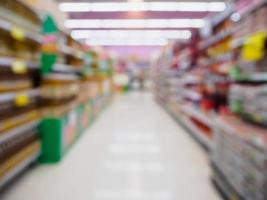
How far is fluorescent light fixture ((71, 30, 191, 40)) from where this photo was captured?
17438 millimetres

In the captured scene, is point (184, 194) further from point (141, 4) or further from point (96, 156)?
point (141, 4)

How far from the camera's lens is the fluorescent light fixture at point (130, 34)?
17.4m

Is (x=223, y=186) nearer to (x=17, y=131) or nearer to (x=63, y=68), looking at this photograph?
(x=17, y=131)

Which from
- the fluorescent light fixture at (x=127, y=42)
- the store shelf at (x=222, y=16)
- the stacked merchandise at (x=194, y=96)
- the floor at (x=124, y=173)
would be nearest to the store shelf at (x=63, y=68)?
the floor at (x=124, y=173)

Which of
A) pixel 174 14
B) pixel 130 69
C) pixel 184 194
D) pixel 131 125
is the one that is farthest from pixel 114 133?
pixel 130 69

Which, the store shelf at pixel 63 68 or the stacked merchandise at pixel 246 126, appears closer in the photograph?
the stacked merchandise at pixel 246 126

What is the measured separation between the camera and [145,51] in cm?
2273

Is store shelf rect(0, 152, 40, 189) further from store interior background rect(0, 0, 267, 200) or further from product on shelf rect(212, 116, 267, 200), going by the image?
product on shelf rect(212, 116, 267, 200)

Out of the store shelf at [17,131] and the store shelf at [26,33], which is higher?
the store shelf at [26,33]

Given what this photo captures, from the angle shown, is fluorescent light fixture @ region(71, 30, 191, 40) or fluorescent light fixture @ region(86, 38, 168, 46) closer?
fluorescent light fixture @ region(71, 30, 191, 40)

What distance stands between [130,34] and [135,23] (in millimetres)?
2635

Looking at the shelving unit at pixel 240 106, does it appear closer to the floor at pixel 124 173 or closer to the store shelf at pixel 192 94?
the floor at pixel 124 173

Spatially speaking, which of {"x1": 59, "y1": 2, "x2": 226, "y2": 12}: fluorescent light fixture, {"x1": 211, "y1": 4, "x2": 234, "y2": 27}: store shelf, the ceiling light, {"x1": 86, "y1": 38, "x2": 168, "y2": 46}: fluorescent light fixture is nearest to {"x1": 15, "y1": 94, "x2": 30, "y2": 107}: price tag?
{"x1": 211, "y1": 4, "x2": 234, "y2": 27}: store shelf

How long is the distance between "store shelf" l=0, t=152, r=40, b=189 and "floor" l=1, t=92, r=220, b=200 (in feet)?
0.39
